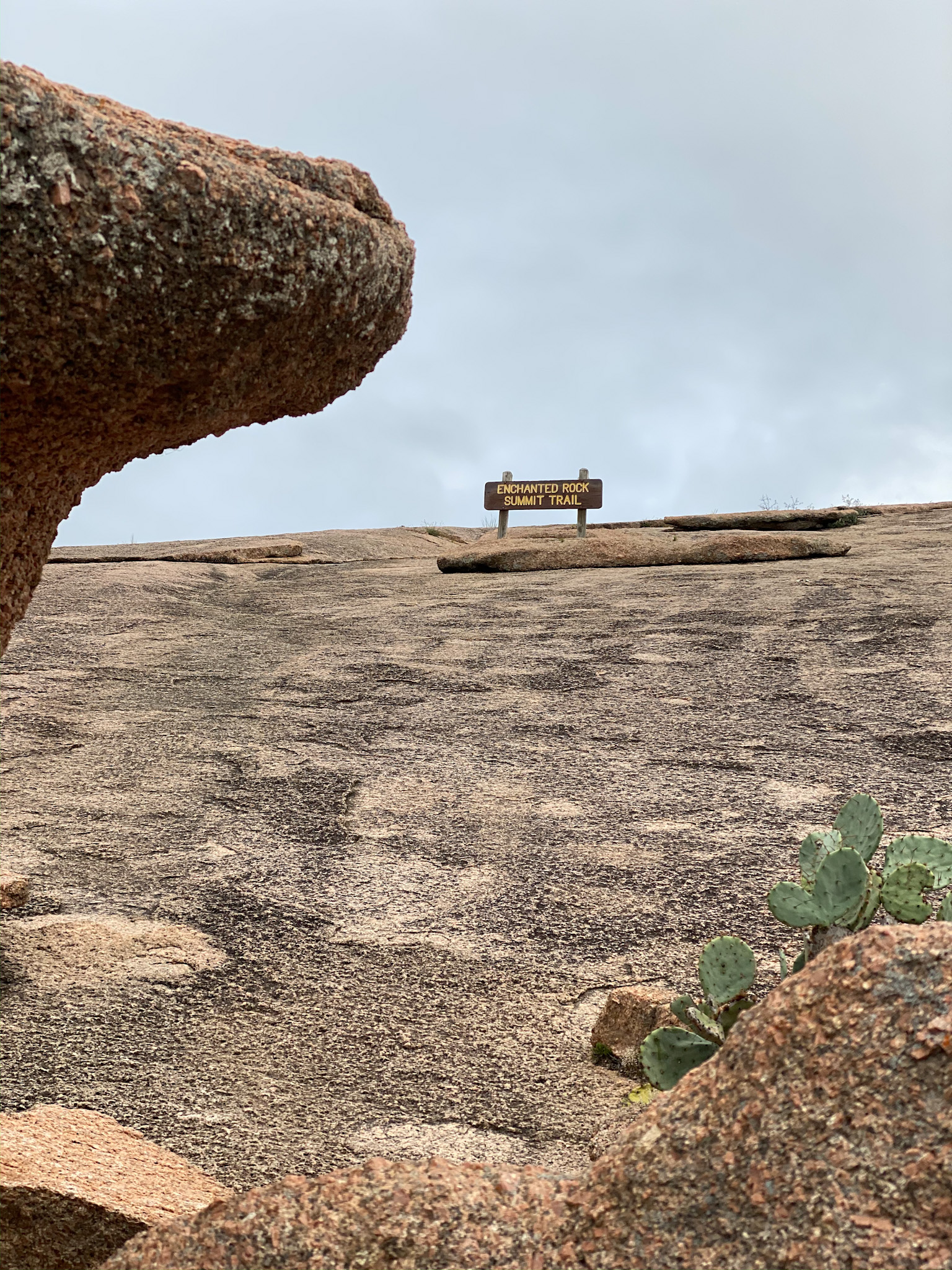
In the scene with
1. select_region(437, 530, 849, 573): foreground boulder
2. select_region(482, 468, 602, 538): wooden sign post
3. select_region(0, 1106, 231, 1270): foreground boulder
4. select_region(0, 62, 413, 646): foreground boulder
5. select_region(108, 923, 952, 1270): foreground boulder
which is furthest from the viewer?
select_region(482, 468, 602, 538): wooden sign post

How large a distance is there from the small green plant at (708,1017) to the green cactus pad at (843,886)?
18 centimetres

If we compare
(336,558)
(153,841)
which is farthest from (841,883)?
(336,558)

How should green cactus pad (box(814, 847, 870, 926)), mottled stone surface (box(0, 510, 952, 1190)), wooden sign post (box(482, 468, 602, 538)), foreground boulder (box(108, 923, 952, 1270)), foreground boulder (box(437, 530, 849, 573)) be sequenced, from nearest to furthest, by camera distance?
foreground boulder (box(108, 923, 952, 1270)), green cactus pad (box(814, 847, 870, 926)), mottled stone surface (box(0, 510, 952, 1190)), foreground boulder (box(437, 530, 849, 573)), wooden sign post (box(482, 468, 602, 538))

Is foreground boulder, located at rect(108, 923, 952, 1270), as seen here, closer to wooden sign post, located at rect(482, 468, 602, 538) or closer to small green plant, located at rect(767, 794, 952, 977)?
small green plant, located at rect(767, 794, 952, 977)

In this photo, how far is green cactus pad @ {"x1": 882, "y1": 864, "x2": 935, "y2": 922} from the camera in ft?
6.73

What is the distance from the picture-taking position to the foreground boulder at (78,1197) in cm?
182

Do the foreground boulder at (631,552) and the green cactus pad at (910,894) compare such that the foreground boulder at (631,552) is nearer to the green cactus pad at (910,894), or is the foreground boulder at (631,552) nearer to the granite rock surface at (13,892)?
the granite rock surface at (13,892)

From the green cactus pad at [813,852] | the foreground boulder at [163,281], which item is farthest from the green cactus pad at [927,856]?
the foreground boulder at [163,281]

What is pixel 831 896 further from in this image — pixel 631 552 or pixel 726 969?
pixel 631 552

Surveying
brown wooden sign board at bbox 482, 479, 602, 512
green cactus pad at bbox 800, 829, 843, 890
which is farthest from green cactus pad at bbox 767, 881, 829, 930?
brown wooden sign board at bbox 482, 479, 602, 512

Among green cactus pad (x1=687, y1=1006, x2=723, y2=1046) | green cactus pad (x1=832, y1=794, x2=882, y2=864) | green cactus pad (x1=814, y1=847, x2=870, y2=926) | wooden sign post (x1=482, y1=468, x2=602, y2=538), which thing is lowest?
green cactus pad (x1=687, y1=1006, x2=723, y2=1046)

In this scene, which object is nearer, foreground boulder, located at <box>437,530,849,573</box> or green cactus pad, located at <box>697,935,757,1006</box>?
green cactus pad, located at <box>697,935,757,1006</box>

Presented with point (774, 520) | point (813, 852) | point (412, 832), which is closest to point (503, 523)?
point (774, 520)

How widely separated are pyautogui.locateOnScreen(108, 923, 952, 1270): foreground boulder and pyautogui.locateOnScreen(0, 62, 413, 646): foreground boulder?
117cm
